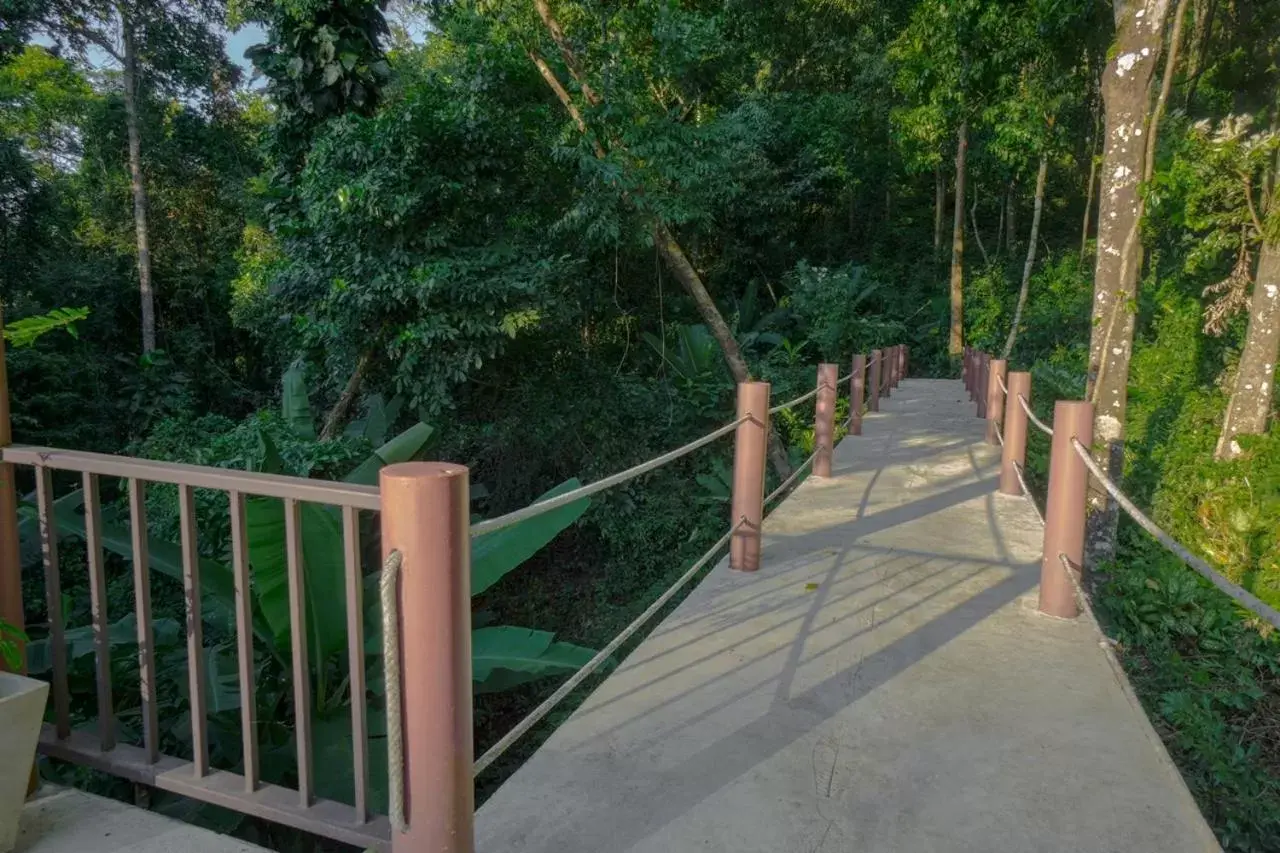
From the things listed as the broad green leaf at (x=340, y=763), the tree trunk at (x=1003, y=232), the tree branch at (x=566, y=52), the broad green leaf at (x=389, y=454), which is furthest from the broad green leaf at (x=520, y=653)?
the tree trunk at (x=1003, y=232)

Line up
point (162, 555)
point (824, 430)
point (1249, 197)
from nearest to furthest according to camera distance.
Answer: point (162, 555)
point (824, 430)
point (1249, 197)

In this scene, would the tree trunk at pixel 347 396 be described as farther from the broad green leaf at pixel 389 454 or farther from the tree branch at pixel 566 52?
the tree branch at pixel 566 52

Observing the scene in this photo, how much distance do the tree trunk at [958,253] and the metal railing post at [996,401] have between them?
1133 centimetres

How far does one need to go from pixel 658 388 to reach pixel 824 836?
9515 millimetres

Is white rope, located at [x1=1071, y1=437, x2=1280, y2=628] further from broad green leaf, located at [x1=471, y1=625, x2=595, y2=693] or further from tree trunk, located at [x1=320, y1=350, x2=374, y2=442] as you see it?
tree trunk, located at [x1=320, y1=350, x2=374, y2=442]

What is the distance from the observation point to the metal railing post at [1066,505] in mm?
3977

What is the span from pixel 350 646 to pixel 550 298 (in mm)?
6648

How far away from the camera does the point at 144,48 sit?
1811 centimetres

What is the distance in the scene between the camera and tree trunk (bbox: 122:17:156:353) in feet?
56.2

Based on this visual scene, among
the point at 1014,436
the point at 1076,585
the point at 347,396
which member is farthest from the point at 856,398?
the point at 1076,585

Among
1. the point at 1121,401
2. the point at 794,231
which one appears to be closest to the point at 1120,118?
the point at 1121,401

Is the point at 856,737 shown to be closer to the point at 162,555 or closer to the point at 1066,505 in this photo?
the point at 1066,505

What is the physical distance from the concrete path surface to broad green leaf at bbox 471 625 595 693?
202cm

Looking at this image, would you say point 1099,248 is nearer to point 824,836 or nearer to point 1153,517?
point 1153,517
